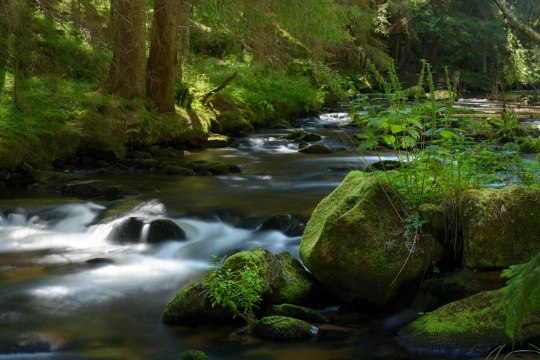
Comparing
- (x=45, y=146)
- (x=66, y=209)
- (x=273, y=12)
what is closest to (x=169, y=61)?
(x=273, y=12)

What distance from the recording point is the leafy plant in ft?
16.9

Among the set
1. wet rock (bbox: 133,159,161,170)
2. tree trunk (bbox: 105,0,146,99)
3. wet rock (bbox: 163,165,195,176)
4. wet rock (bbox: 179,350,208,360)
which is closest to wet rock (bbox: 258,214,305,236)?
wet rock (bbox: 179,350,208,360)

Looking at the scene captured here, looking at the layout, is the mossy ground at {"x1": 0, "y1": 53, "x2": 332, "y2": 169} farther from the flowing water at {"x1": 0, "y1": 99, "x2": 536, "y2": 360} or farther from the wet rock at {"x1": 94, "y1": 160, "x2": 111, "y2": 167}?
the flowing water at {"x1": 0, "y1": 99, "x2": 536, "y2": 360}

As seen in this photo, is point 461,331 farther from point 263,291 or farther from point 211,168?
point 211,168

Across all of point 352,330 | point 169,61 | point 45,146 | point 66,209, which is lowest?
point 352,330

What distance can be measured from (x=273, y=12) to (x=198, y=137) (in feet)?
10.9

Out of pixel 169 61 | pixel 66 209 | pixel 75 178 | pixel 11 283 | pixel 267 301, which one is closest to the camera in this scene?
pixel 267 301

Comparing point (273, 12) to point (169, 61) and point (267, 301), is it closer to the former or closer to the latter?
point (169, 61)

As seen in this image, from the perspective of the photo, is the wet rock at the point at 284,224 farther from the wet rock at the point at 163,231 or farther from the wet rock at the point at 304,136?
the wet rock at the point at 304,136

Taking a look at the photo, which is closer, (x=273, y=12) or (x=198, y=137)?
(x=273, y=12)

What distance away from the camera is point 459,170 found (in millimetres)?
5637

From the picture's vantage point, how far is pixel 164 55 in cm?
1389

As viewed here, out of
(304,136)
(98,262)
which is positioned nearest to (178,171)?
(98,262)

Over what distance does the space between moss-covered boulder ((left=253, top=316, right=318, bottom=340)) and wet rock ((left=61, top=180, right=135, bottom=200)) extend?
A: 509cm
